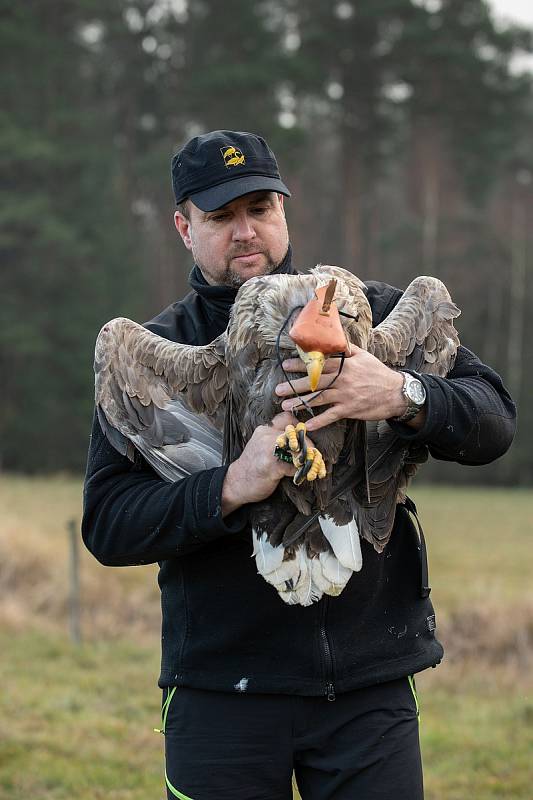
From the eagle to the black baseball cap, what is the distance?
36cm

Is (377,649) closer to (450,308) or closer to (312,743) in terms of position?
(312,743)

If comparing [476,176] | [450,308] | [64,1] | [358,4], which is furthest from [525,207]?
[450,308]

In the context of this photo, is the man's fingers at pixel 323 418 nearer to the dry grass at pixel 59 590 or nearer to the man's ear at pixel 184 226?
the man's ear at pixel 184 226

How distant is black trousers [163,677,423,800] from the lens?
10.3 ft

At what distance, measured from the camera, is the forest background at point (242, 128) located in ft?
103

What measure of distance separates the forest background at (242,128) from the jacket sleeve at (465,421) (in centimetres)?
2621

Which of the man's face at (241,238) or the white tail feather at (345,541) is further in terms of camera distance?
the man's face at (241,238)

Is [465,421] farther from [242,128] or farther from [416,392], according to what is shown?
[242,128]

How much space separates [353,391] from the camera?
9.67 feet

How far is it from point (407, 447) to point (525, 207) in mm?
35912

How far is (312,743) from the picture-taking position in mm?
→ 3172

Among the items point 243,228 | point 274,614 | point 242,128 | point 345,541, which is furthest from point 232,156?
point 242,128

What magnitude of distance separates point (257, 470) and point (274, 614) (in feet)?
1.82

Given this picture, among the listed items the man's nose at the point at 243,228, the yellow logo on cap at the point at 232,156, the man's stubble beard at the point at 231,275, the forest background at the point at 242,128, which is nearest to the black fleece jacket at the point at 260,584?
the man's stubble beard at the point at 231,275
